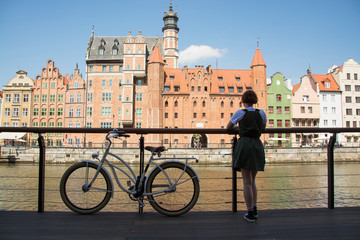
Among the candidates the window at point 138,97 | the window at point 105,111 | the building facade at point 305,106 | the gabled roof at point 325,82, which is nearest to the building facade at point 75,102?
the window at point 105,111

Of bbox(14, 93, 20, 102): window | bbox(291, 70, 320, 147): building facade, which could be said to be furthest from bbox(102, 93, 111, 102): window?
bbox(291, 70, 320, 147): building facade

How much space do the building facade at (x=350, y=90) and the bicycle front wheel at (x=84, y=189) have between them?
54.7 metres

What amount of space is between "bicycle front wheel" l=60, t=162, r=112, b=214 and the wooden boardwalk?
0.14 metres

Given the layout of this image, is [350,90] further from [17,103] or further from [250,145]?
[250,145]

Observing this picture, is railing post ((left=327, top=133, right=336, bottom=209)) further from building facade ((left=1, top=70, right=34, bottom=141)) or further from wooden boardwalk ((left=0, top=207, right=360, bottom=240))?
building facade ((left=1, top=70, right=34, bottom=141))

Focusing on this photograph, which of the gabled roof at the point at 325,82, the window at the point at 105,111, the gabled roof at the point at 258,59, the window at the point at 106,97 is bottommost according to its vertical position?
the window at the point at 105,111

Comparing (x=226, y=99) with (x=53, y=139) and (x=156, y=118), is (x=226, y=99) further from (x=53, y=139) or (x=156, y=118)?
(x=53, y=139)

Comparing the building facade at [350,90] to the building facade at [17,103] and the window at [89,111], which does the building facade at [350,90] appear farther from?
the building facade at [17,103]

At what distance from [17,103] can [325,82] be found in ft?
166

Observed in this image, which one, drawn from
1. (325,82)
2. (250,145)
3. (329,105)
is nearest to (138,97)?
(325,82)

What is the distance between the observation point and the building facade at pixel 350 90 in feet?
169

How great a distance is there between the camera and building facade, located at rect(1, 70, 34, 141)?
49.9 m

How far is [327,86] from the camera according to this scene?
52.3 m

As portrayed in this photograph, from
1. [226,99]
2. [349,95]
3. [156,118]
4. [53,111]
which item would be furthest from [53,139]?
[349,95]
